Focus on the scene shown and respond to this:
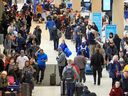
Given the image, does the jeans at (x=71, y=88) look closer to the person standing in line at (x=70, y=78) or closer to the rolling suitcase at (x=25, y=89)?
the person standing in line at (x=70, y=78)

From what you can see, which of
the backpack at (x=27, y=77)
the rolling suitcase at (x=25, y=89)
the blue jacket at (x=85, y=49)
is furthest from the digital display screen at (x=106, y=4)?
the rolling suitcase at (x=25, y=89)

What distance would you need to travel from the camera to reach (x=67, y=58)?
31.6m

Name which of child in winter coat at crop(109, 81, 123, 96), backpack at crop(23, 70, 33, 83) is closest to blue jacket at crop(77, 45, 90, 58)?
backpack at crop(23, 70, 33, 83)

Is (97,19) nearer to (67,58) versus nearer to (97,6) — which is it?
(67,58)

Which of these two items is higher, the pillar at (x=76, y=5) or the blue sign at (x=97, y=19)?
Result: the pillar at (x=76, y=5)

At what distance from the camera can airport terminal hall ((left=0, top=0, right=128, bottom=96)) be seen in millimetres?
22156

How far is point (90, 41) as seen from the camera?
1240 inches

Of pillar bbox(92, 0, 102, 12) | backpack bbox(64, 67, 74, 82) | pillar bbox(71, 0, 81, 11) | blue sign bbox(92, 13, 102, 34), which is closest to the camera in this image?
backpack bbox(64, 67, 74, 82)

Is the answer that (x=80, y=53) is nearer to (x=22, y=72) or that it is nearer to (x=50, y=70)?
(x=50, y=70)

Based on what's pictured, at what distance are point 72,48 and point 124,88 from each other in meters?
14.9

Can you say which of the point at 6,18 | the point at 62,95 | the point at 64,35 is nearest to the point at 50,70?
the point at 62,95

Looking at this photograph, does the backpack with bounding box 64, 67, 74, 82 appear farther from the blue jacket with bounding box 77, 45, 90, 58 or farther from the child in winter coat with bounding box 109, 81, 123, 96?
the blue jacket with bounding box 77, 45, 90, 58

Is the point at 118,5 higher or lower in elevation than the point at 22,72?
higher

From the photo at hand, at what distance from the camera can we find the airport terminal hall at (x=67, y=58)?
2216cm
